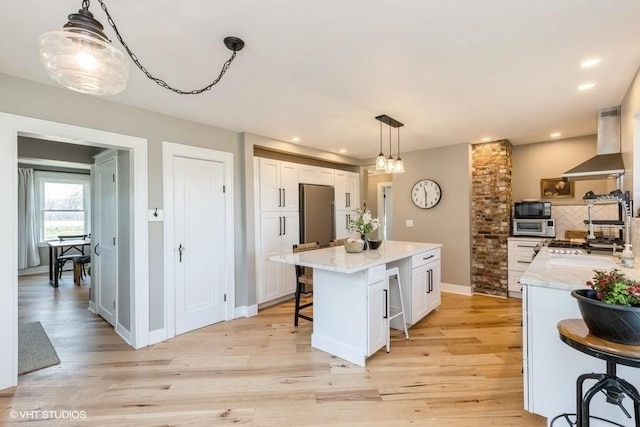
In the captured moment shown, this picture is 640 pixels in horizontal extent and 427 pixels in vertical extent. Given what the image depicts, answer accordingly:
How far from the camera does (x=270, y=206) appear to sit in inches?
162

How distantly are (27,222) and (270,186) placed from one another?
5741mm

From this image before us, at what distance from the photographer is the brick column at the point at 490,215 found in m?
4.46

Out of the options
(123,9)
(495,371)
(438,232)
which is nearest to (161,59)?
(123,9)

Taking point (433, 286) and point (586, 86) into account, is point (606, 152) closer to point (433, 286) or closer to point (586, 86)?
point (586, 86)

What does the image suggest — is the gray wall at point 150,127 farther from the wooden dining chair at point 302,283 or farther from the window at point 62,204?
the window at point 62,204

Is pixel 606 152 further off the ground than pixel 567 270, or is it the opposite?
pixel 606 152

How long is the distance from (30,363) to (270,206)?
9.06 feet

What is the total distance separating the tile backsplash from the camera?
4059mm

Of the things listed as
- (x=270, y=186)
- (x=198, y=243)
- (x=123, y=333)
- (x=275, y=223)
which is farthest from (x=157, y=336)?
(x=270, y=186)

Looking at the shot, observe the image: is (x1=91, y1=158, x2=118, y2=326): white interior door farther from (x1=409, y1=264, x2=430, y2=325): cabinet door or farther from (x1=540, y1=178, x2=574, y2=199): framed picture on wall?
(x1=540, y1=178, x2=574, y2=199): framed picture on wall

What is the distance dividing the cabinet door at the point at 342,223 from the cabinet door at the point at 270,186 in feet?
4.30

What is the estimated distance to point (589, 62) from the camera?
2.09 m

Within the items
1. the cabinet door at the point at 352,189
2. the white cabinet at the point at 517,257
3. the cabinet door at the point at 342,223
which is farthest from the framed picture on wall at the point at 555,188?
the cabinet door at the point at 342,223

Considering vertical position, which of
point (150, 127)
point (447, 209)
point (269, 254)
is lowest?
point (269, 254)
